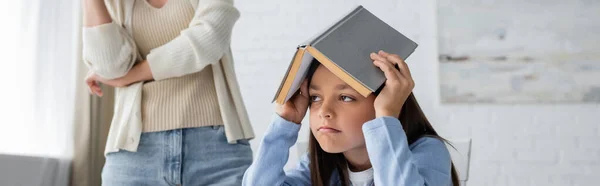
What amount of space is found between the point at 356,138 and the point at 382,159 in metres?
0.11

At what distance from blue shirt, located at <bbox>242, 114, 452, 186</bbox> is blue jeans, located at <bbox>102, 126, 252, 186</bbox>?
288mm

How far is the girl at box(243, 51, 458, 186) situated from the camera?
1.02m

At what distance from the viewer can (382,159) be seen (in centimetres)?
102

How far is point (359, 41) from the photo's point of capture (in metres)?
1.04

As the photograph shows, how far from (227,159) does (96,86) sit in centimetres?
42

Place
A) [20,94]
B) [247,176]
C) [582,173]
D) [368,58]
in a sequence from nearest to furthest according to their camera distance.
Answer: [368,58]
[247,176]
[20,94]
[582,173]

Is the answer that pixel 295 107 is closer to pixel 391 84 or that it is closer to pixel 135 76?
pixel 391 84

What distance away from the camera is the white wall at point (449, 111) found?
10.5 feet

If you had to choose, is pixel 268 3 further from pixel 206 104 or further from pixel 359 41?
pixel 359 41

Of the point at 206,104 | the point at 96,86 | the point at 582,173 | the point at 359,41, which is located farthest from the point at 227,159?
the point at 582,173

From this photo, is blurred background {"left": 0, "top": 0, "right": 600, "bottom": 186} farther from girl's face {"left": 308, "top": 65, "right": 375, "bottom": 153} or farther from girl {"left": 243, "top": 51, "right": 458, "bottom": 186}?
girl's face {"left": 308, "top": 65, "right": 375, "bottom": 153}

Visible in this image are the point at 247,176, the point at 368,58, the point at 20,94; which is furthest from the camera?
the point at 20,94

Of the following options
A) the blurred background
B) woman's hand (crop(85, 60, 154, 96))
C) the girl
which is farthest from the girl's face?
the blurred background

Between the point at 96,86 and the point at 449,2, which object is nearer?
A: the point at 96,86
